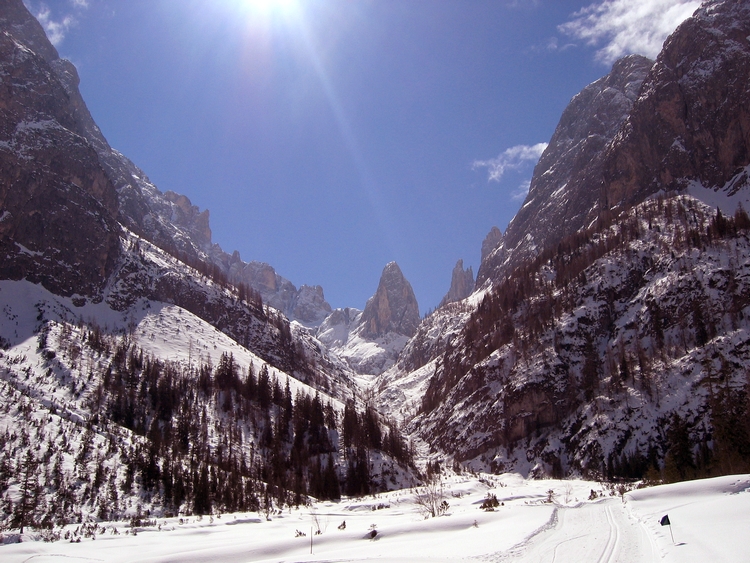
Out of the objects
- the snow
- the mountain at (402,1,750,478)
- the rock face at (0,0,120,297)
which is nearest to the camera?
the mountain at (402,1,750,478)

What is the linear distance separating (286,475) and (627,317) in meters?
74.2

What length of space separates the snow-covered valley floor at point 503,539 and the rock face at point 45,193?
360 ft

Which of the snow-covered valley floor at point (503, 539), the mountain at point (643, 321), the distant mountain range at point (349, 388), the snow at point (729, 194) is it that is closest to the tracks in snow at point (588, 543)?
the snow-covered valley floor at point (503, 539)

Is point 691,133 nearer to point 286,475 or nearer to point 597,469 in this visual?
point 597,469

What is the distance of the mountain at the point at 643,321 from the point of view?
2985 inches

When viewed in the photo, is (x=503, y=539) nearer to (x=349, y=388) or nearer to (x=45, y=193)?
(x=45, y=193)

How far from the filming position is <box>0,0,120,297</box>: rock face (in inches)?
4621

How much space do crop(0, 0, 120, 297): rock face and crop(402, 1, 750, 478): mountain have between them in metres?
99.7

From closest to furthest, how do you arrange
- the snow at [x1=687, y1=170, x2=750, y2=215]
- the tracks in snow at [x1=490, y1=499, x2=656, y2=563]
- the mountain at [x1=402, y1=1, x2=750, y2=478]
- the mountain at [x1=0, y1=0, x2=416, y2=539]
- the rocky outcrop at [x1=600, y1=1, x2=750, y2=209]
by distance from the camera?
the tracks in snow at [x1=490, y1=499, x2=656, y2=563] → the mountain at [x1=0, y1=0, x2=416, y2=539] → the mountain at [x1=402, y1=1, x2=750, y2=478] → the snow at [x1=687, y1=170, x2=750, y2=215] → the rocky outcrop at [x1=600, y1=1, x2=750, y2=209]

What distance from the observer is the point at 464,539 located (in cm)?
2255

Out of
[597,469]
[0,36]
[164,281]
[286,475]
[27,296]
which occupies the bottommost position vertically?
[597,469]

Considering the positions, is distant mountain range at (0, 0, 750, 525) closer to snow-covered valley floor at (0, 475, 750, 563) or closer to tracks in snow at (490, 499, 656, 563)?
snow-covered valley floor at (0, 475, 750, 563)

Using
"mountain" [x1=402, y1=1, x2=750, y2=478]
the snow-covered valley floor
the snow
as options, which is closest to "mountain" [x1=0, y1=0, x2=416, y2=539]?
the snow-covered valley floor

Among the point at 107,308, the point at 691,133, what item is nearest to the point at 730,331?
the point at 691,133
